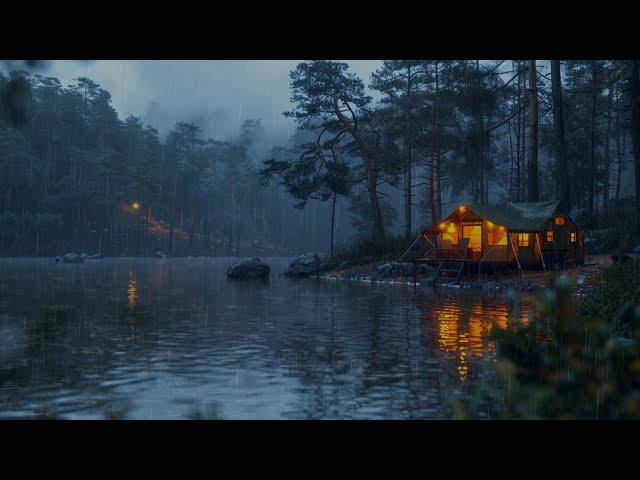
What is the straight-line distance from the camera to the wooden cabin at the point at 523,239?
3481 cm

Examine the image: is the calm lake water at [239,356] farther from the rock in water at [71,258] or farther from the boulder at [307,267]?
the rock in water at [71,258]

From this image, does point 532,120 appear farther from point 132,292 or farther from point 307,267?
point 132,292

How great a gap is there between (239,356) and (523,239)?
26.3 meters

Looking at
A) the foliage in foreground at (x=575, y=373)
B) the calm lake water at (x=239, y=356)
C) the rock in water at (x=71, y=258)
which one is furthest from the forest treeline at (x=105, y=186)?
the foliage in foreground at (x=575, y=373)

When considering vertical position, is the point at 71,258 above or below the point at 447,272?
above

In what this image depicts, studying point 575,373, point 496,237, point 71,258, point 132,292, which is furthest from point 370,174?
point 575,373

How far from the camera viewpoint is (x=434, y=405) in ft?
29.1

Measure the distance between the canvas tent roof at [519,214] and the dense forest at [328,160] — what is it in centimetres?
97

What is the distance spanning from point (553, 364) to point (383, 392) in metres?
4.16

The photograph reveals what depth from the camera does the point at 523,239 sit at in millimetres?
36031

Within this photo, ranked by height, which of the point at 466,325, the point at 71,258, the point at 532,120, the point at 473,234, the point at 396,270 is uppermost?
the point at 532,120

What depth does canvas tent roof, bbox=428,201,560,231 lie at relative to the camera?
114ft
